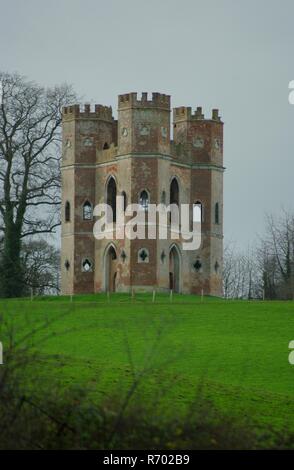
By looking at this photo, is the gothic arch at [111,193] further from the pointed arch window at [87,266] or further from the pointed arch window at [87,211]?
the pointed arch window at [87,266]

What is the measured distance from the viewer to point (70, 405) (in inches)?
580

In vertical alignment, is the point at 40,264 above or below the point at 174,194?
below

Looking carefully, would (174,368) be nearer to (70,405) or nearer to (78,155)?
(70,405)

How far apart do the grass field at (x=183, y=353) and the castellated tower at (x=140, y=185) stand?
24.3ft

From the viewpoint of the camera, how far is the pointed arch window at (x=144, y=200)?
58.0 meters

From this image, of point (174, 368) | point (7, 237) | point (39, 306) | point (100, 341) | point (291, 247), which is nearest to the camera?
point (174, 368)

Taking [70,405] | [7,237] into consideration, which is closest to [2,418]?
[70,405]

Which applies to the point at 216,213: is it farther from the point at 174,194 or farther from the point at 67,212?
the point at 67,212

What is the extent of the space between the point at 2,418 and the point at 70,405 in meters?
0.82

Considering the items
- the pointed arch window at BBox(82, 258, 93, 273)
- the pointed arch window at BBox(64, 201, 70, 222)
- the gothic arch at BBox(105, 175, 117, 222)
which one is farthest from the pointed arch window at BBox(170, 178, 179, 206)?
the pointed arch window at BBox(64, 201, 70, 222)

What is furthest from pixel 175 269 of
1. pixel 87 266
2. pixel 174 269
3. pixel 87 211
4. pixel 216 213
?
pixel 87 211

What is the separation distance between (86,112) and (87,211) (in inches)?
174

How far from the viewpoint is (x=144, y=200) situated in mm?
58188

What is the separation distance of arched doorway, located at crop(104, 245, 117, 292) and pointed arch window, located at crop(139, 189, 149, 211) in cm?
295
